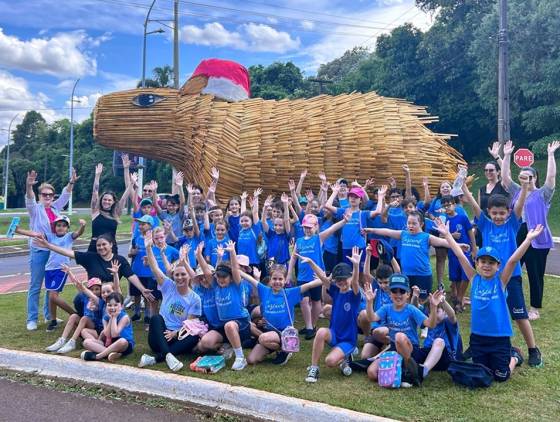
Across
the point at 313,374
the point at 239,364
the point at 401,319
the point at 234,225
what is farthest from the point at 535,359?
the point at 234,225

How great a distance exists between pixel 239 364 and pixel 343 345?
0.86m

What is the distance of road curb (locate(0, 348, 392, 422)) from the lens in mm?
3254

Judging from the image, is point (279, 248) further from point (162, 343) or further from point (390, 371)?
point (390, 371)

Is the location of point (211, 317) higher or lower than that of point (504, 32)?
lower

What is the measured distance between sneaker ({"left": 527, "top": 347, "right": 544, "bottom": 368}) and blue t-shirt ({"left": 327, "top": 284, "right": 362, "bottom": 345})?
137cm

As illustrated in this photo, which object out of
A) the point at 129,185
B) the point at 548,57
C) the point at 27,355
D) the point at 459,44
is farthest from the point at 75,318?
the point at 459,44

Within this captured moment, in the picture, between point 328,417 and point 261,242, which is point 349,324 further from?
point 261,242

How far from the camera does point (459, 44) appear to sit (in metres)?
24.3

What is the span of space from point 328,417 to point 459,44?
80.5 feet

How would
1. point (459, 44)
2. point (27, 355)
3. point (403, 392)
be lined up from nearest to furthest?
1. point (403, 392)
2. point (27, 355)
3. point (459, 44)

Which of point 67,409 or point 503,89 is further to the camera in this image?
point 503,89

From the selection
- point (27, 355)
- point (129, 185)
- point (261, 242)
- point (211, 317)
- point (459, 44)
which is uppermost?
point (459, 44)

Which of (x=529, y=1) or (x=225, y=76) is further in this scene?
(x=529, y=1)

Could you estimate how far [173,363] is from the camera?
414cm
